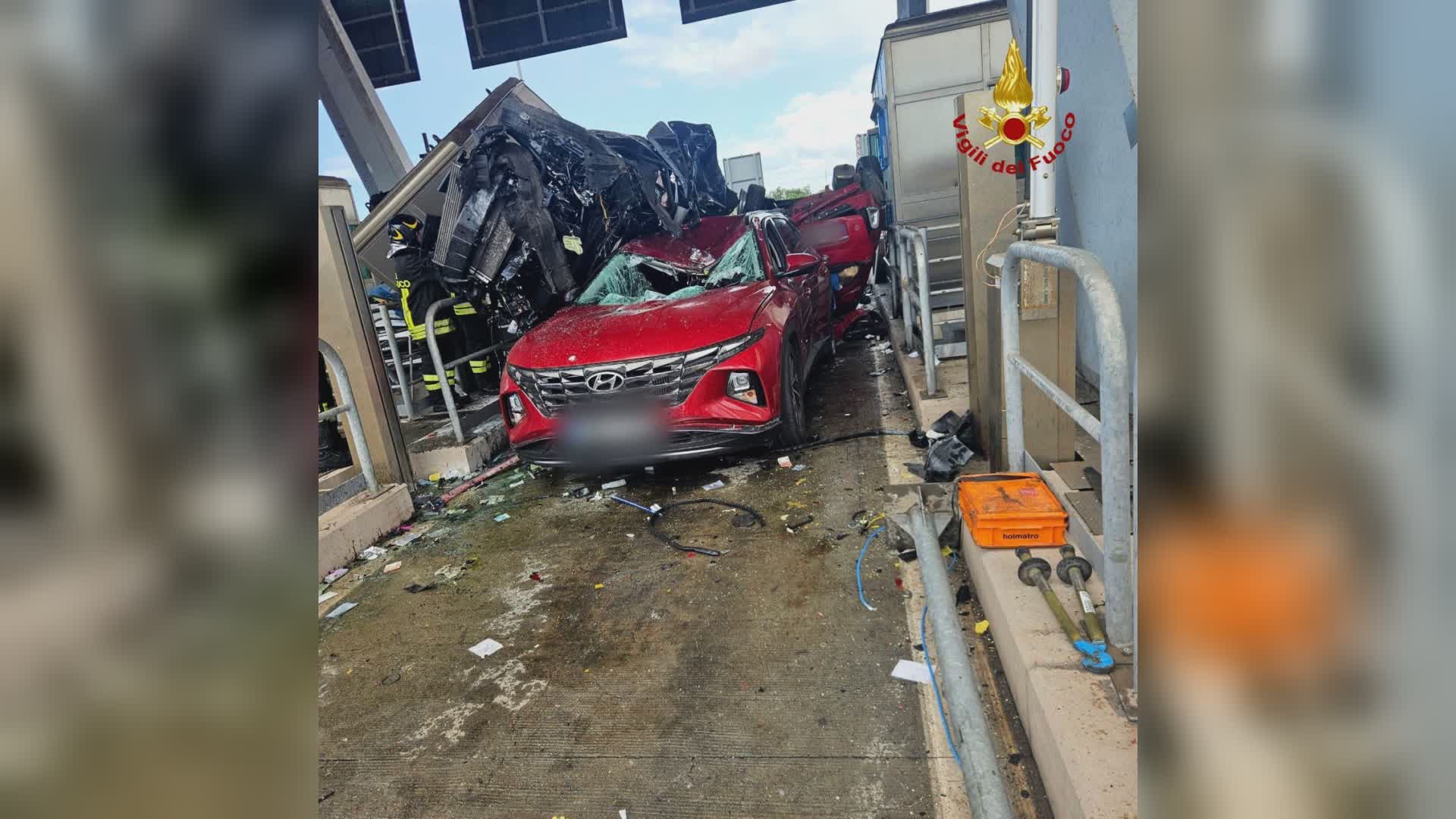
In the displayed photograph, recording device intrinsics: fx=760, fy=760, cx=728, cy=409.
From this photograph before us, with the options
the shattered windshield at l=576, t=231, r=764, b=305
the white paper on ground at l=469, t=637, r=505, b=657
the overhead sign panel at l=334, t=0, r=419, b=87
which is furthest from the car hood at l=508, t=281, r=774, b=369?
the overhead sign panel at l=334, t=0, r=419, b=87

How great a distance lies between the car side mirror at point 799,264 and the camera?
588cm

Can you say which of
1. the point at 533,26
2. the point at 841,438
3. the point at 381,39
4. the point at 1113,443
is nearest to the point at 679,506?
the point at 841,438

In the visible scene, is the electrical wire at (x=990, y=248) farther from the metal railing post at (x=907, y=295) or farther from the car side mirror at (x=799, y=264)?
the metal railing post at (x=907, y=295)

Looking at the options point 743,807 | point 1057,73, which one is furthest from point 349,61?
point 743,807

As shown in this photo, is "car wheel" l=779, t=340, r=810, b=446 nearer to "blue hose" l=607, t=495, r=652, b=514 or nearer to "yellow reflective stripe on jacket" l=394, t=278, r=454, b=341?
"blue hose" l=607, t=495, r=652, b=514

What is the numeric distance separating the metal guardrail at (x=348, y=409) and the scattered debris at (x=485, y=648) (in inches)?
76.0

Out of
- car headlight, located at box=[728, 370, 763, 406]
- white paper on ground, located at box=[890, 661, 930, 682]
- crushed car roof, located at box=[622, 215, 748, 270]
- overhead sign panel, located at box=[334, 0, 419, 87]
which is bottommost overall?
white paper on ground, located at box=[890, 661, 930, 682]

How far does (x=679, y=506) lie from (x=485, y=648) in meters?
1.65

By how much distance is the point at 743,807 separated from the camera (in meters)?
2.30

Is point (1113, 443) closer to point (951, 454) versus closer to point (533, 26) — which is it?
point (951, 454)

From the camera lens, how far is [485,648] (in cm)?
341

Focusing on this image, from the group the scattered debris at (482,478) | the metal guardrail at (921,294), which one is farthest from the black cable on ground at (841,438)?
the scattered debris at (482,478)

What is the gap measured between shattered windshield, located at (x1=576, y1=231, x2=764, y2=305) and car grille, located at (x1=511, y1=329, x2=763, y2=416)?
1.06 m

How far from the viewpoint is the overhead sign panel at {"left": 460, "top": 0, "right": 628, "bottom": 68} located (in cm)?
1277
